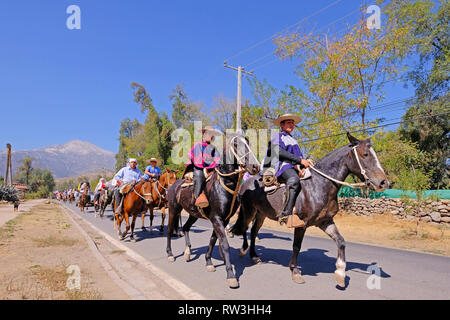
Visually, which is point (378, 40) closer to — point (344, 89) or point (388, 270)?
point (344, 89)

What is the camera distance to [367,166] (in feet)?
16.2

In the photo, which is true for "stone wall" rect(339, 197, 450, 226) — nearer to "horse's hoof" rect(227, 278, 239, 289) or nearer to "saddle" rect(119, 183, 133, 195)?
"horse's hoof" rect(227, 278, 239, 289)

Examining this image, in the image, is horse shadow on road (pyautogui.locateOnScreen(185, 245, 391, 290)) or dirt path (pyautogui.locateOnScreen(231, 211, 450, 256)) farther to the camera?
dirt path (pyautogui.locateOnScreen(231, 211, 450, 256))

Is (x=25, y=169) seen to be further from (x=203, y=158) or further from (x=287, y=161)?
(x=287, y=161)

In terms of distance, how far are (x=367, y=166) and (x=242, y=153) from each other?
2227 mm

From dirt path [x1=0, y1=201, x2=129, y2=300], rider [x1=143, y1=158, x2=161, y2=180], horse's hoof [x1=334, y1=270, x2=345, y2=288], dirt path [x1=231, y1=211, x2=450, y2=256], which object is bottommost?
dirt path [x1=231, y1=211, x2=450, y2=256]

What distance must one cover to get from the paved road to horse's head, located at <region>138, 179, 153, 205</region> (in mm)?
1723

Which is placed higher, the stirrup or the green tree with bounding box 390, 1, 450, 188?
the green tree with bounding box 390, 1, 450, 188

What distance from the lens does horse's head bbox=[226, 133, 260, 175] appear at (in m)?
4.71

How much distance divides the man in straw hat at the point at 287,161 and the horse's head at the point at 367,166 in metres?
0.85

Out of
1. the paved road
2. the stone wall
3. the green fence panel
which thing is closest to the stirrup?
the paved road

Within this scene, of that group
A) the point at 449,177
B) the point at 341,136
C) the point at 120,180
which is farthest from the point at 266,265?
the point at 449,177
